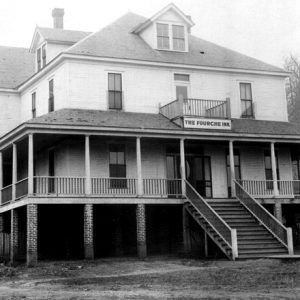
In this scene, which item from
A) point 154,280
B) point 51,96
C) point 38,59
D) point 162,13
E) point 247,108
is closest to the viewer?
point 154,280

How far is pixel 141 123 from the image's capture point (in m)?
29.7

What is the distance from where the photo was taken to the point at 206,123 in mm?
30672

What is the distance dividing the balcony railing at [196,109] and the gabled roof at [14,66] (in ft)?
34.3

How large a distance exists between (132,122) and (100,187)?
3.27 metres

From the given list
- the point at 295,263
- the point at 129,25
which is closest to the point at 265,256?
the point at 295,263

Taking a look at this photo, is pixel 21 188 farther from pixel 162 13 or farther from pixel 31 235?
pixel 162 13

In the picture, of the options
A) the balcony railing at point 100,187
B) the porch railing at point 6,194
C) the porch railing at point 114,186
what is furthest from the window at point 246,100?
the porch railing at point 6,194

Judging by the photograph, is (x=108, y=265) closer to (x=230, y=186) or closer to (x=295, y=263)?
(x=295, y=263)

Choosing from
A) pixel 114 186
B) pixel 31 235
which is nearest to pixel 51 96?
pixel 114 186

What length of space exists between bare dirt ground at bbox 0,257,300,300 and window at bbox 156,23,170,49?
13.0 metres

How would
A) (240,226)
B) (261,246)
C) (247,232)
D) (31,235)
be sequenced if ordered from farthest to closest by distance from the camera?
(240,226)
(247,232)
(31,235)
(261,246)

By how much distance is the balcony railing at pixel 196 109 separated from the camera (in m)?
30.9

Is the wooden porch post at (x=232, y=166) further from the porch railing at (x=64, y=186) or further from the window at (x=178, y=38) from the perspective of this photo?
the porch railing at (x=64, y=186)

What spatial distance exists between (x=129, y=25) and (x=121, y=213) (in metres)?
10.7
